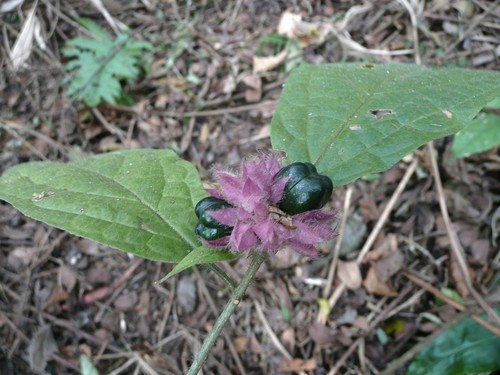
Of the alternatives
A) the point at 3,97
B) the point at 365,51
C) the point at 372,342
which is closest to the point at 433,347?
the point at 372,342

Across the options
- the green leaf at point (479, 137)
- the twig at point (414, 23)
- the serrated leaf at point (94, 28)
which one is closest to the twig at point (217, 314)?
the green leaf at point (479, 137)

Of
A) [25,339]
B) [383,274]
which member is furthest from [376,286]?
[25,339]

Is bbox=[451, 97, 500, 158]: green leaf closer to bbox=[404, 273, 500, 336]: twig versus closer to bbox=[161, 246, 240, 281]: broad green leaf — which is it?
bbox=[404, 273, 500, 336]: twig

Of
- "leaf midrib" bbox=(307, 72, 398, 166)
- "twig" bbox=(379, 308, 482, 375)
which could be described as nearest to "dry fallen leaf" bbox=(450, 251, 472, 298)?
"twig" bbox=(379, 308, 482, 375)

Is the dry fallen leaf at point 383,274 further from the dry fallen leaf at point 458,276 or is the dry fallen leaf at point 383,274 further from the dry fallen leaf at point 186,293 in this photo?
the dry fallen leaf at point 186,293

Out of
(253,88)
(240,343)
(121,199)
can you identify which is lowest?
(240,343)

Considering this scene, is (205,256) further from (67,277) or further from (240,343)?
(67,277)
